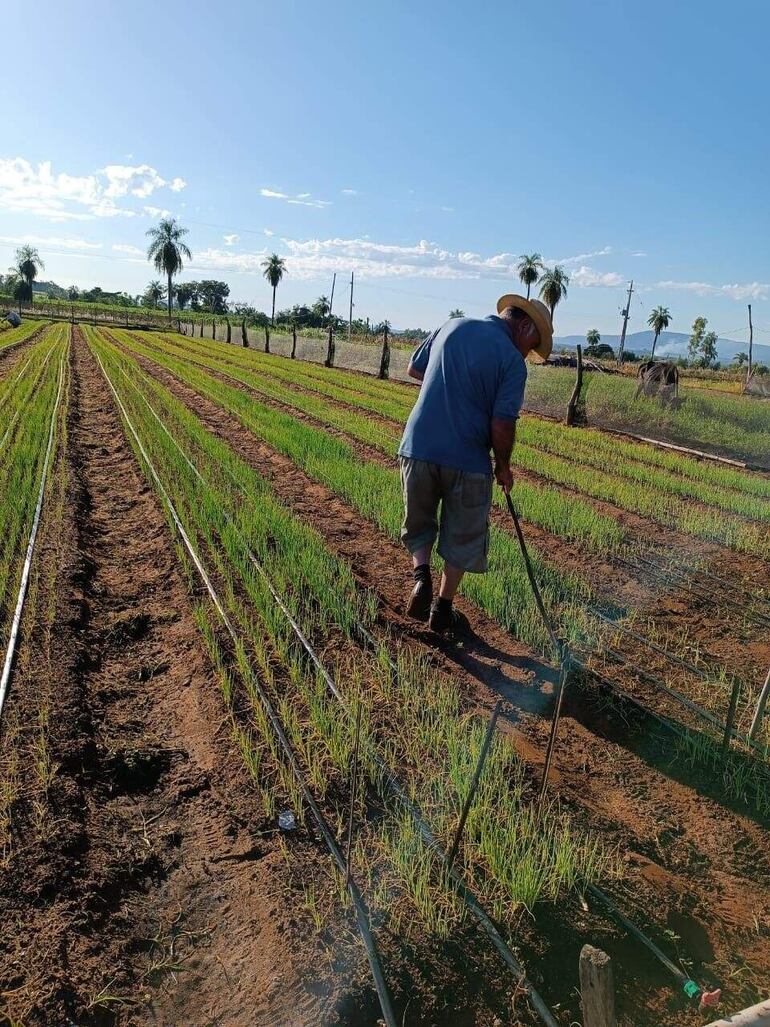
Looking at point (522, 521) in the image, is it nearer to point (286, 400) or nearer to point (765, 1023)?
point (765, 1023)

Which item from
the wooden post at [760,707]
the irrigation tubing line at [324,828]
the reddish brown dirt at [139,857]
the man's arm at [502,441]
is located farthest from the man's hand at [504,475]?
the reddish brown dirt at [139,857]

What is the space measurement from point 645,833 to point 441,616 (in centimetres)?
153

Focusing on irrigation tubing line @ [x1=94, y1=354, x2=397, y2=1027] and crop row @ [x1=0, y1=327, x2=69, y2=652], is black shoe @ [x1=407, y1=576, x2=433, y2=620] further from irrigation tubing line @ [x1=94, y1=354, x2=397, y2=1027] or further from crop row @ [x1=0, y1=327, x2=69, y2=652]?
crop row @ [x1=0, y1=327, x2=69, y2=652]

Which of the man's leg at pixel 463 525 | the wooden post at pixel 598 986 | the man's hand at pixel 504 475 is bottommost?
the wooden post at pixel 598 986

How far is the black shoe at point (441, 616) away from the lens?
11.9 ft

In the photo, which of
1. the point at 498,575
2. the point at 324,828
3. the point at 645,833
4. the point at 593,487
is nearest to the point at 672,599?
the point at 498,575

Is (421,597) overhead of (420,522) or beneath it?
beneath

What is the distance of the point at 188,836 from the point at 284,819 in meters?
0.31

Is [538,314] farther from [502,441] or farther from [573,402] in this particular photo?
[573,402]

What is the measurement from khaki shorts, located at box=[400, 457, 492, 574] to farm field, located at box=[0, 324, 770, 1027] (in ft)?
1.62

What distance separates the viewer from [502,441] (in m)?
3.24

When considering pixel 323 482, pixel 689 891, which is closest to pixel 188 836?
pixel 689 891

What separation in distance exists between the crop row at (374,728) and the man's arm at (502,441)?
998mm

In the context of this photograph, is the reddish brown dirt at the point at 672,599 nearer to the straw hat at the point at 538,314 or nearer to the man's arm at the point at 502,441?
the man's arm at the point at 502,441
